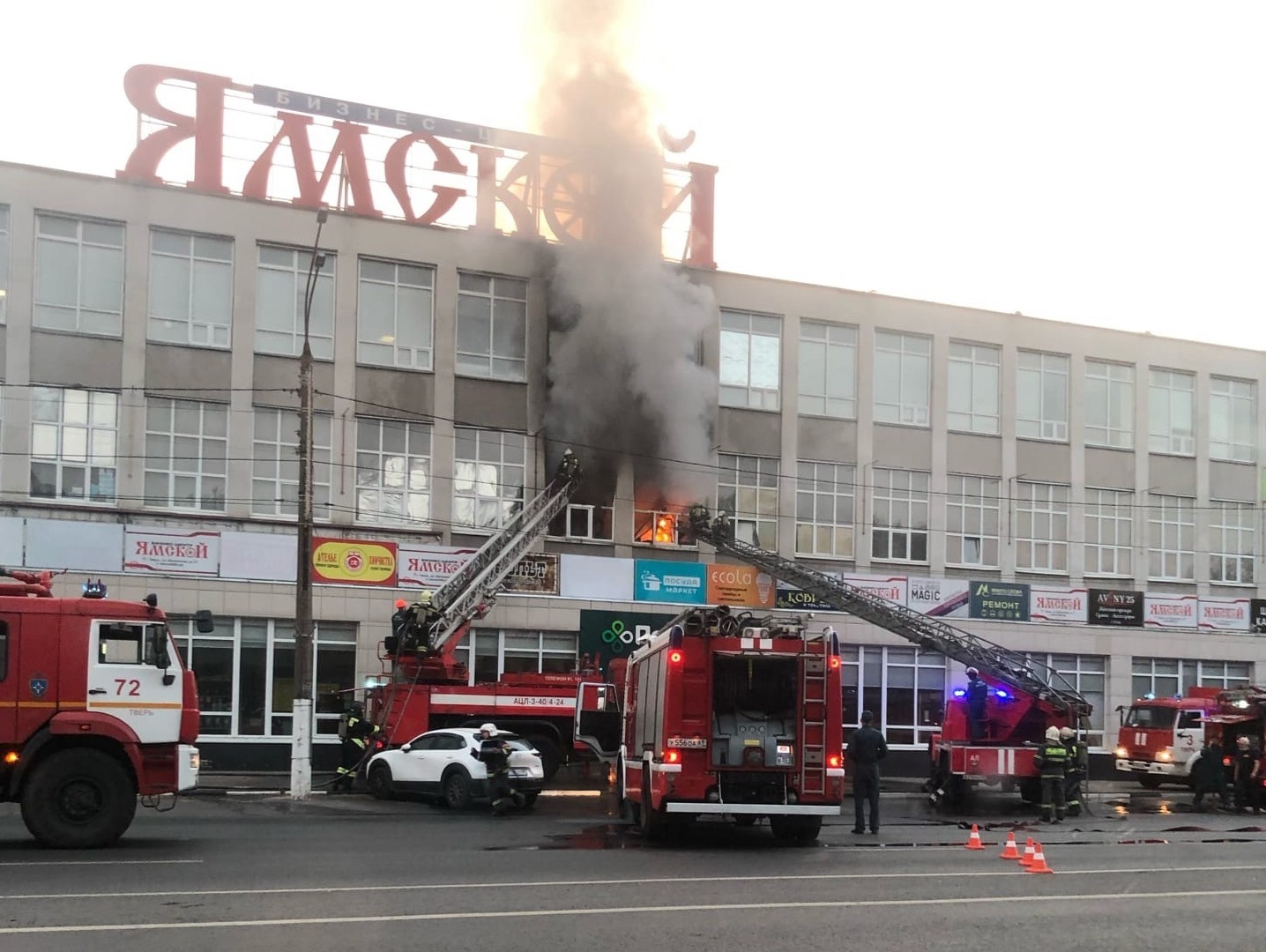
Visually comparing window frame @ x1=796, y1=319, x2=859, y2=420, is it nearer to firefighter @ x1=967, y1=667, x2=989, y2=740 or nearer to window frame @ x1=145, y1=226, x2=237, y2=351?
firefighter @ x1=967, y1=667, x2=989, y2=740

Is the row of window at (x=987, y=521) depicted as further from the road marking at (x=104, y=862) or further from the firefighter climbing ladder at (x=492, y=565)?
the road marking at (x=104, y=862)

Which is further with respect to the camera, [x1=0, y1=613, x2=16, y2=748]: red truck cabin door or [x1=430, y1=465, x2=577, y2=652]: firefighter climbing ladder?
[x1=430, y1=465, x2=577, y2=652]: firefighter climbing ladder

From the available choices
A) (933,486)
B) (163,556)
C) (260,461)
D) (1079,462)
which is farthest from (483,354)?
(1079,462)

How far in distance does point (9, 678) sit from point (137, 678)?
4.08 ft

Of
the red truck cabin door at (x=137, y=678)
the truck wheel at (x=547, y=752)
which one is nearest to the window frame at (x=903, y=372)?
the truck wheel at (x=547, y=752)

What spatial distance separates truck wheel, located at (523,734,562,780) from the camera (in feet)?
Answer: 82.2

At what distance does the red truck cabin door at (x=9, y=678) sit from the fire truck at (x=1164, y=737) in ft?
73.1

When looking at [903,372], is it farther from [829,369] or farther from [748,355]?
[748,355]

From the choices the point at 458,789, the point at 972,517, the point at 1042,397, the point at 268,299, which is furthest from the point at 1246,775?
the point at 268,299

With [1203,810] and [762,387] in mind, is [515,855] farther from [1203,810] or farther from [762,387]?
[762,387]

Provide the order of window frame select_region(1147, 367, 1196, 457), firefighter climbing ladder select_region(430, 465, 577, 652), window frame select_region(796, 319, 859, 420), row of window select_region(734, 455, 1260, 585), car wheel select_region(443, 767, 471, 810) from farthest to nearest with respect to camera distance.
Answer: window frame select_region(1147, 367, 1196, 457) → window frame select_region(796, 319, 859, 420) → row of window select_region(734, 455, 1260, 585) → firefighter climbing ladder select_region(430, 465, 577, 652) → car wheel select_region(443, 767, 471, 810)

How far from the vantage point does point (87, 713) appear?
14.3m

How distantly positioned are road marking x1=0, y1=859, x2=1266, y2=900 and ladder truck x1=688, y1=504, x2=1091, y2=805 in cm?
976

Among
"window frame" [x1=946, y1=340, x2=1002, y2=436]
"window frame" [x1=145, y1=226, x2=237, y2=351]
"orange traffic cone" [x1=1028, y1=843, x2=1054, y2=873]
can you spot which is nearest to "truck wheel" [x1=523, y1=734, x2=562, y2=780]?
"window frame" [x1=145, y1=226, x2=237, y2=351]
